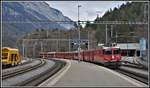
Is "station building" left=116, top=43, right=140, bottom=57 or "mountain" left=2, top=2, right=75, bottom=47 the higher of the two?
"mountain" left=2, top=2, right=75, bottom=47

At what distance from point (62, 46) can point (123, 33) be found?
3159 centimetres

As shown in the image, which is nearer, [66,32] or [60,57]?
[66,32]

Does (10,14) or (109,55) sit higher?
(10,14)

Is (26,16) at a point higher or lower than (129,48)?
higher

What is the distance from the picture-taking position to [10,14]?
141 feet

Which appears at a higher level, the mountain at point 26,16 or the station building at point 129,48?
the mountain at point 26,16

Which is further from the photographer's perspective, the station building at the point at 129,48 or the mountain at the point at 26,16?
the station building at the point at 129,48

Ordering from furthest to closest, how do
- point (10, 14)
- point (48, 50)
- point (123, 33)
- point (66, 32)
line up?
Answer: point (48, 50) → point (66, 32) → point (123, 33) → point (10, 14)

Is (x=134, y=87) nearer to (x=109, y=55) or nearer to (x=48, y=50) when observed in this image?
(x=109, y=55)

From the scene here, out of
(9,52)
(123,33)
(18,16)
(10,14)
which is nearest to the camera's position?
(10,14)

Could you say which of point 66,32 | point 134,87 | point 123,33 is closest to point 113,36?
point 123,33

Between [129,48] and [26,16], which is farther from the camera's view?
[129,48]

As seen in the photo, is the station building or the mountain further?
the station building

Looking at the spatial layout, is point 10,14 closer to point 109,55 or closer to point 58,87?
point 109,55
